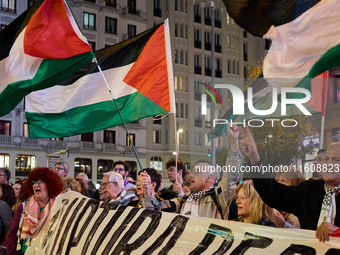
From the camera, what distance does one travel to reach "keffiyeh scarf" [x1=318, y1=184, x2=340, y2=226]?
359 cm

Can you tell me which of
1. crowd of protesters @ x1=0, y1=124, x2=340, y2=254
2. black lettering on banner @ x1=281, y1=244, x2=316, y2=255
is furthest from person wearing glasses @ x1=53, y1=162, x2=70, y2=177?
black lettering on banner @ x1=281, y1=244, x2=316, y2=255

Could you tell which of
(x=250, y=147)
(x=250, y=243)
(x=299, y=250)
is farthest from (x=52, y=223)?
(x=299, y=250)

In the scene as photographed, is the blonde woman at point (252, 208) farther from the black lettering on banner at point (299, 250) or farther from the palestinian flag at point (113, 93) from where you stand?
the palestinian flag at point (113, 93)

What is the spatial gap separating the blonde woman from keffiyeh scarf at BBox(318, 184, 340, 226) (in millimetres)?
766

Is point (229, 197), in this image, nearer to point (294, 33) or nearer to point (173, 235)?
point (173, 235)

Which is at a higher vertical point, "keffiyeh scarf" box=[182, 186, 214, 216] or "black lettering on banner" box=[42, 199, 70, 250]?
"keffiyeh scarf" box=[182, 186, 214, 216]

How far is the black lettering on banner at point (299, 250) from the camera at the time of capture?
296 centimetres

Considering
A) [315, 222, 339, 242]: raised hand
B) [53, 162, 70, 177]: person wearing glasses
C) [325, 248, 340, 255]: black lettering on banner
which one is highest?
[53, 162, 70, 177]: person wearing glasses

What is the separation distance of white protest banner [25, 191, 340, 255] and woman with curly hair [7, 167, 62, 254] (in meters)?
0.09

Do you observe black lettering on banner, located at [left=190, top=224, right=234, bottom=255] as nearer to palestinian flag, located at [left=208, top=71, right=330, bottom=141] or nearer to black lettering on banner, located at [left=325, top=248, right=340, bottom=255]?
black lettering on banner, located at [left=325, top=248, right=340, bottom=255]

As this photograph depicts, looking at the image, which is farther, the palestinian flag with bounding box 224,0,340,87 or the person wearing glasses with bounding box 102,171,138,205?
the person wearing glasses with bounding box 102,171,138,205

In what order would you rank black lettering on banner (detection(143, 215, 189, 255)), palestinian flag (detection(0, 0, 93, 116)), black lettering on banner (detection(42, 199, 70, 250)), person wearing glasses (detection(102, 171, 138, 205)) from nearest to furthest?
black lettering on banner (detection(143, 215, 189, 255))
black lettering on banner (detection(42, 199, 70, 250))
person wearing glasses (detection(102, 171, 138, 205))
palestinian flag (detection(0, 0, 93, 116))

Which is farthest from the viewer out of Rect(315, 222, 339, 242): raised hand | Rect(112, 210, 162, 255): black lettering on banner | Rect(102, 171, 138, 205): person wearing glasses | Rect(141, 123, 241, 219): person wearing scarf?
Rect(102, 171, 138, 205): person wearing glasses

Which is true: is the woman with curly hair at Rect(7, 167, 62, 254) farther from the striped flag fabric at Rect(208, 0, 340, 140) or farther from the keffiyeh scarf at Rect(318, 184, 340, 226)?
the keffiyeh scarf at Rect(318, 184, 340, 226)
